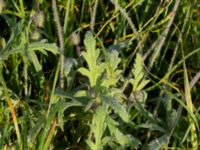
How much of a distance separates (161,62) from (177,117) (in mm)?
237

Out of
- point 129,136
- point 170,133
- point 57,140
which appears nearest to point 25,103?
point 57,140

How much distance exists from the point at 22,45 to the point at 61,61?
11 centimetres

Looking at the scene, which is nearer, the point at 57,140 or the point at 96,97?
the point at 96,97

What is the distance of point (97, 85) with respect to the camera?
4.28 feet

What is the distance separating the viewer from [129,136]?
1.37 m

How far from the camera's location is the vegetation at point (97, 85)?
130cm

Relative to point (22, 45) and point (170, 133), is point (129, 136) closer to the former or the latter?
point (170, 133)

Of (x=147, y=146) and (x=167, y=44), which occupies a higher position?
(x=167, y=44)

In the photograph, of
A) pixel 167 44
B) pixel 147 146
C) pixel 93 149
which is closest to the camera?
pixel 93 149

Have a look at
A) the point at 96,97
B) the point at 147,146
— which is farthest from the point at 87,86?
the point at 147,146

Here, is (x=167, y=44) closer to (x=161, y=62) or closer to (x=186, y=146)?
(x=161, y=62)

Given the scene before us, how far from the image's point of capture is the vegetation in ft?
4.27

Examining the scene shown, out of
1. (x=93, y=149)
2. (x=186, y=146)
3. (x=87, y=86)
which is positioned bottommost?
(x=186, y=146)

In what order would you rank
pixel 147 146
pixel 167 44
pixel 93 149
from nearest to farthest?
pixel 93 149
pixel 147 146
pixel 167 44
